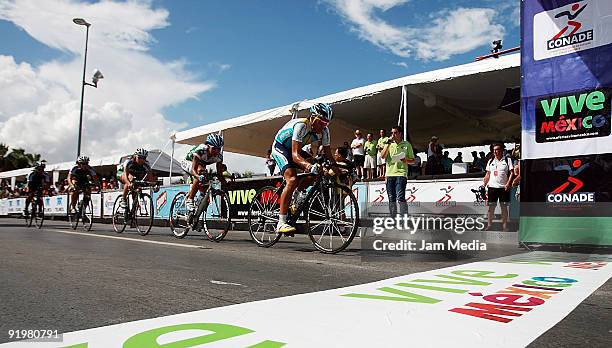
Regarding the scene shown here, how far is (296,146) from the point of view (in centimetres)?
607

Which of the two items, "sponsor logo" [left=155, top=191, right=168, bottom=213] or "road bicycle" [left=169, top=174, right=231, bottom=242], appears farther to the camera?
"sponsor logo" [left=155, top=191, right=168, bottom=213]

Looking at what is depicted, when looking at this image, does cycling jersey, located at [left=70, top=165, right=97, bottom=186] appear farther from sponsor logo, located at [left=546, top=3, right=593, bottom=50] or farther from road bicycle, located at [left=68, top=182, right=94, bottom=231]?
sponsor logo, located at [left=546, top=3, right=593, bottom=50]

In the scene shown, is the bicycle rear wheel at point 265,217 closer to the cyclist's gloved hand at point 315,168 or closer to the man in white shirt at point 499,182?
the cyclist's gloved hand at point 315,168

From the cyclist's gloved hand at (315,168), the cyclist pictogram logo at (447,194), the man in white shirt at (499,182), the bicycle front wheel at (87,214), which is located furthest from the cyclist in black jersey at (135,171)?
the man in white shirt at (499,182)

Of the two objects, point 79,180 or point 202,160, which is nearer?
point 202,160

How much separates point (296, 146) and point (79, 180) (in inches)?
334

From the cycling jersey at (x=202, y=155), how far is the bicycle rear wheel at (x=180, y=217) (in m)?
0.91

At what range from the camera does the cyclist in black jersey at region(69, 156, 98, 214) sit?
39.6 ft

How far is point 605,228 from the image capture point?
5.86 metres

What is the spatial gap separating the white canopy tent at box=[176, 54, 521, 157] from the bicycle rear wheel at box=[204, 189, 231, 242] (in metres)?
6.06

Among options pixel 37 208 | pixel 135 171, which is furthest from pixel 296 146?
pixel 37 208

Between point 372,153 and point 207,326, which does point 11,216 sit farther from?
point 207,326

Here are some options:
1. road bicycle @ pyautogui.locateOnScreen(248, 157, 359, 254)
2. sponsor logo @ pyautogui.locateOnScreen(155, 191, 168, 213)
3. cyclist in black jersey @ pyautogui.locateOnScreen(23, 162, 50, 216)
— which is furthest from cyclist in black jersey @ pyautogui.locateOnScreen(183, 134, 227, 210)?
cyclist in black jersey @ pyautogui.locateOnScreen(23, 162, 50, 216)

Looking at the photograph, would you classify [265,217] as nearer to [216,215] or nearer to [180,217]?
[216,215]
